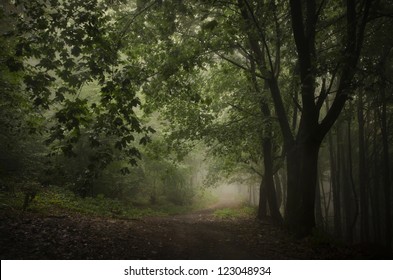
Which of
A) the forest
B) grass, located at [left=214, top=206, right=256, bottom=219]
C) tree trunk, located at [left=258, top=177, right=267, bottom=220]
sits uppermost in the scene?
the forest

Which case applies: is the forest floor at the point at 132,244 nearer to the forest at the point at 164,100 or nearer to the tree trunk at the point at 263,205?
the forest at the point at 164,100

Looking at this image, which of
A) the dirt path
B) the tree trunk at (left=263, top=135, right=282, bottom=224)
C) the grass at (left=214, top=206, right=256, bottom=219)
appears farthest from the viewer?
the grass at (left=214, top=206, right=256, bottom=219)

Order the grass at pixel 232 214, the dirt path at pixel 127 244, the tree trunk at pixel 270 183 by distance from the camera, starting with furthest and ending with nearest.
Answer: the grass at pixel 232 214 < the tree trunk at pixel 270 183 < the dirt path at pixel 127 244

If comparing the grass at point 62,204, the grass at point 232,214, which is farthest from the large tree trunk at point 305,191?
the grass at point 232,214

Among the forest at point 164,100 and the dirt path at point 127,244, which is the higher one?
the forest at point 164,100

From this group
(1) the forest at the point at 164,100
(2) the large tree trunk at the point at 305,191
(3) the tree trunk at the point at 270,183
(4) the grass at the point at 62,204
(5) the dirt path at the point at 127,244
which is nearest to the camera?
(5) the dirt path at the point at 127,244

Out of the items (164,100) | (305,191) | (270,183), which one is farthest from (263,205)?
(164,100)

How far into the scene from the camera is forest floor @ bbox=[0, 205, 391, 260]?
21.1 feet

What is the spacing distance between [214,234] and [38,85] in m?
7.05

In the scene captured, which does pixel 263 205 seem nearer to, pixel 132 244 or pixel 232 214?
pixel 232 214

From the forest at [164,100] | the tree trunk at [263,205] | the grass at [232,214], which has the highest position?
the forest at [164,100]

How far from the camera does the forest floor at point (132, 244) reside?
6.43 meters

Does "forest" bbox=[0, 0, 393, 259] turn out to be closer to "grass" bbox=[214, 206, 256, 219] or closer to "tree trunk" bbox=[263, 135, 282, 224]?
"tree trunk" bbox=[263, 135, 282, 224]

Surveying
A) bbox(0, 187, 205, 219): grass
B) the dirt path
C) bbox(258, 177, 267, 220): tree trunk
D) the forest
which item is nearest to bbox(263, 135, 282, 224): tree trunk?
the forest
